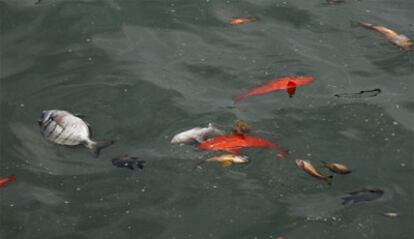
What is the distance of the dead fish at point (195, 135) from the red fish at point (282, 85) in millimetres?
546

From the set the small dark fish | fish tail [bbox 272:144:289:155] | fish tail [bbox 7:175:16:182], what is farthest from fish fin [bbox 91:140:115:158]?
the small dark fish

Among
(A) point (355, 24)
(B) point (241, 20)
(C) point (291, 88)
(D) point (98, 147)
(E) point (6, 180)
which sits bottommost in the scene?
(E) point (6, 180)

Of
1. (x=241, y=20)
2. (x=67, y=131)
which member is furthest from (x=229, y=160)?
(x=241, y=20)

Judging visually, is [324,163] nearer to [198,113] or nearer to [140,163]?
[198,113]

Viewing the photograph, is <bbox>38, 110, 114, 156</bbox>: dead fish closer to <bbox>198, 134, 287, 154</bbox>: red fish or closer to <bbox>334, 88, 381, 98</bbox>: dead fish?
<bbox>198, 134, 287, 154</bbox>: red fish

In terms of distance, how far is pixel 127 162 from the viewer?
4.82 m

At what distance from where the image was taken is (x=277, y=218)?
438 cm

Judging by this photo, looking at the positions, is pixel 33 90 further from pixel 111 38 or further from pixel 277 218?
pixel 277 218

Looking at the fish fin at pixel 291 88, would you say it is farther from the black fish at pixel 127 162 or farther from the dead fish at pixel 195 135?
the black fish at pixel 127 162

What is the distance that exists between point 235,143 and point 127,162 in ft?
2.73

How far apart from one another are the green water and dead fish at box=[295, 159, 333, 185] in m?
0.04

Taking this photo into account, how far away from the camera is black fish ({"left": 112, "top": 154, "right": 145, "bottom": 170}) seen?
15.7ft

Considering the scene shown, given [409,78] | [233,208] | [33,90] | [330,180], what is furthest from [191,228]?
[409,78]

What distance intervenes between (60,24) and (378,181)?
3.48m
